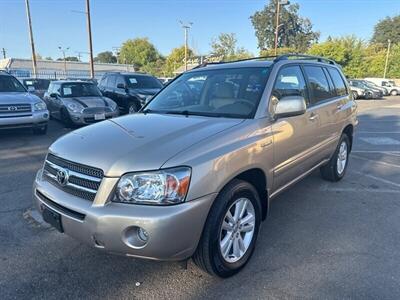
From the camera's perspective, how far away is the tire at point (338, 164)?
5234mm

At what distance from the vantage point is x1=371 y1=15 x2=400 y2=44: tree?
278ft

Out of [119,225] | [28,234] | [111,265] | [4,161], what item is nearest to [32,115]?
[4,161]

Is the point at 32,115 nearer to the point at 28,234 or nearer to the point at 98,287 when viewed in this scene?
the point at 28,234

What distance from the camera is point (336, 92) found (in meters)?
5.08

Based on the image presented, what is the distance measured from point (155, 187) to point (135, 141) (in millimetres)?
551

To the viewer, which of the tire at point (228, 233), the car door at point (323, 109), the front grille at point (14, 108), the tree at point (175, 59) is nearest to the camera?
the tire at point (228, 233)

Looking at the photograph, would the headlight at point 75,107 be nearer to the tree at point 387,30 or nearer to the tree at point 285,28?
the tree at point 285,28

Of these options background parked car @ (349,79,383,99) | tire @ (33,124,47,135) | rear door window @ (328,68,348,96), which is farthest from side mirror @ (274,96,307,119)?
background parked car @ (349,79,383,99)

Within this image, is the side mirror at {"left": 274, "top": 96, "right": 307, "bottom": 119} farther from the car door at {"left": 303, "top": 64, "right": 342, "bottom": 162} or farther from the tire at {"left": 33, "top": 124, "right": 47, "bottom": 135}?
the tire at {"left": 33, "top": 124, "right": 47, "bottom": 135}

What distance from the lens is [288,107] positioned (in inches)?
127

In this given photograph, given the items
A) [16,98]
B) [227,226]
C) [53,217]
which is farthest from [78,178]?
[16,98]

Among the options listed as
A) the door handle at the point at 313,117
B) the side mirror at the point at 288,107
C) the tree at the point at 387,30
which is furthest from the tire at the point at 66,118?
the tree at the point at 387,30

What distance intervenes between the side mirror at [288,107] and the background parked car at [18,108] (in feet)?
24.1

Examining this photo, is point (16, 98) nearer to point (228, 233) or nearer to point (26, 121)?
point (26, 121)
